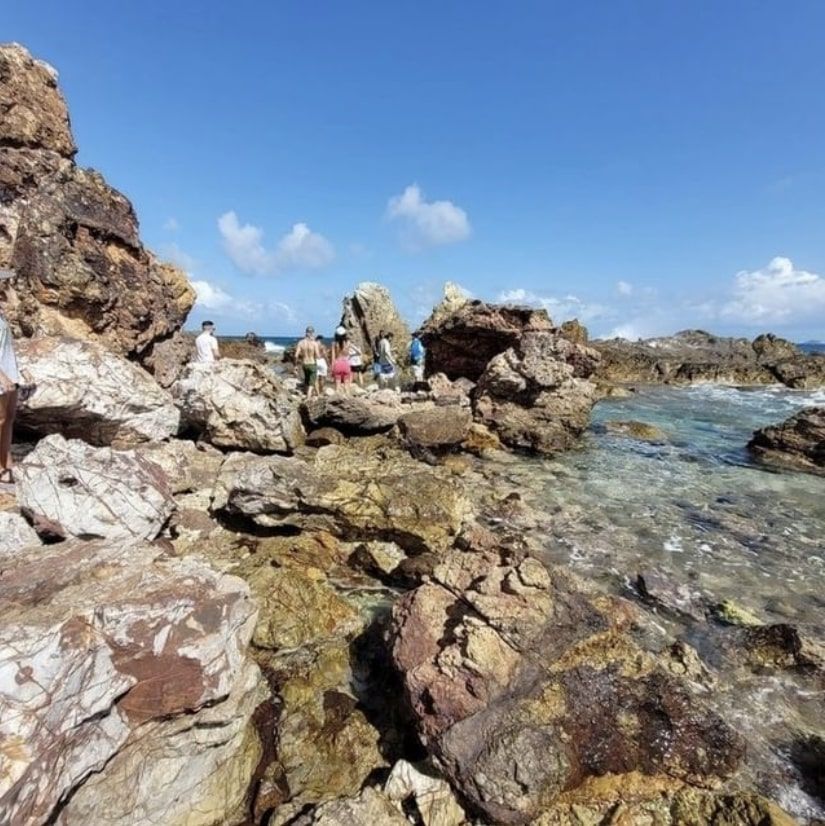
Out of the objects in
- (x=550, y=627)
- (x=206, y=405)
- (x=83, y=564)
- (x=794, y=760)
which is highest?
(x=206, y=405)

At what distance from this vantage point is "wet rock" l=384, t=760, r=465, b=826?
3.79 m

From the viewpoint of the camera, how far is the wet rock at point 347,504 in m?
7.70

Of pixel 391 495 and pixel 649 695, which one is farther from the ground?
pixel 391 495

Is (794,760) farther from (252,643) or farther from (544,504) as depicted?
(544,504)

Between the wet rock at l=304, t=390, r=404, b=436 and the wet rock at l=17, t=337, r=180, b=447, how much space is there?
4490mm

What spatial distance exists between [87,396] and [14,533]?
3599 mm

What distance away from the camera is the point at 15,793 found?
317cm

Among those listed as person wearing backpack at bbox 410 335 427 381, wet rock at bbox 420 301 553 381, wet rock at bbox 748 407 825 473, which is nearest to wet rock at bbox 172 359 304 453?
wet rock at bbox 420 301 553 381

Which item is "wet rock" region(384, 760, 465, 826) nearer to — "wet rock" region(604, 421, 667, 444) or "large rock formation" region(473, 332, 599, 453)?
"large rock formation" region(473, 332, 599, 453)

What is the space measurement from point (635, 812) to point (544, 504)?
7.03m

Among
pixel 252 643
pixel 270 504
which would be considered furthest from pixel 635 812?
pixel 270 504

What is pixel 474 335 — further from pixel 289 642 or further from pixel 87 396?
pixel 289 642

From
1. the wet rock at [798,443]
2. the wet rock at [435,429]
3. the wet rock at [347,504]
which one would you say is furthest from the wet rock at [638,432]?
the wet rock at [347,504]

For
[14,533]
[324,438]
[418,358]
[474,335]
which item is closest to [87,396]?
[14,533]
